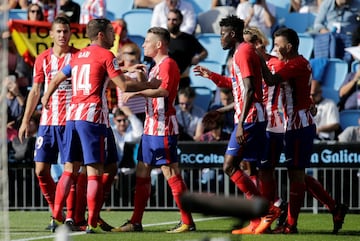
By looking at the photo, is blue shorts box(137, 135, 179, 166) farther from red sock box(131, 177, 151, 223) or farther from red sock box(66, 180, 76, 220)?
red sock box(66, 180, 76, 220)

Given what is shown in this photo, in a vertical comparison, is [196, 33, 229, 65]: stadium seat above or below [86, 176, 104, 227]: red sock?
above

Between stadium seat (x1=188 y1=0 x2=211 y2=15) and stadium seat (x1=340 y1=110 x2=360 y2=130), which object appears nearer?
stadium seat (x1=340 y1=110 x2=360 y2=130)

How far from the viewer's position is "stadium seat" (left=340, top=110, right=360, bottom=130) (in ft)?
53.5

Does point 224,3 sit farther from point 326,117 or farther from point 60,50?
point 60,50

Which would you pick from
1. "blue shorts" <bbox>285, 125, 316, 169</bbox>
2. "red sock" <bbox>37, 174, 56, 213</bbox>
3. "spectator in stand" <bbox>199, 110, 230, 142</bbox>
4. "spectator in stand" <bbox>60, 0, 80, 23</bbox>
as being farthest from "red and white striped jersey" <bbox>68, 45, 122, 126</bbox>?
"spectator in stand" <bbox>60, 0, 80, 23</bbox>

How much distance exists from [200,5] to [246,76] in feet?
26.7

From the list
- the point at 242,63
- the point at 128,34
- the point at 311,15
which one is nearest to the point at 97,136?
the point at 242,63

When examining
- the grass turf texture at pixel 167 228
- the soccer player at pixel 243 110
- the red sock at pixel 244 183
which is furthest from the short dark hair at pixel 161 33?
the grass turf texture at pixel 167 228

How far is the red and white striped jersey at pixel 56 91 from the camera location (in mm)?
11695

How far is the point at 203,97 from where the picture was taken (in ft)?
56.0

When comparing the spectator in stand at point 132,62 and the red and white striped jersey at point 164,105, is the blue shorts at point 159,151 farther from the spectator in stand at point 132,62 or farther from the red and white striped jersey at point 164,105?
the spectator in stand at point 132,62

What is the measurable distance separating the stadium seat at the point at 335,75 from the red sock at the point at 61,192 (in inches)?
280

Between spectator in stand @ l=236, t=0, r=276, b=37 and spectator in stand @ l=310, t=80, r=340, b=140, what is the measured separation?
7.39 feet

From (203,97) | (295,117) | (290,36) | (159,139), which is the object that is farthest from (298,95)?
(203,97)
